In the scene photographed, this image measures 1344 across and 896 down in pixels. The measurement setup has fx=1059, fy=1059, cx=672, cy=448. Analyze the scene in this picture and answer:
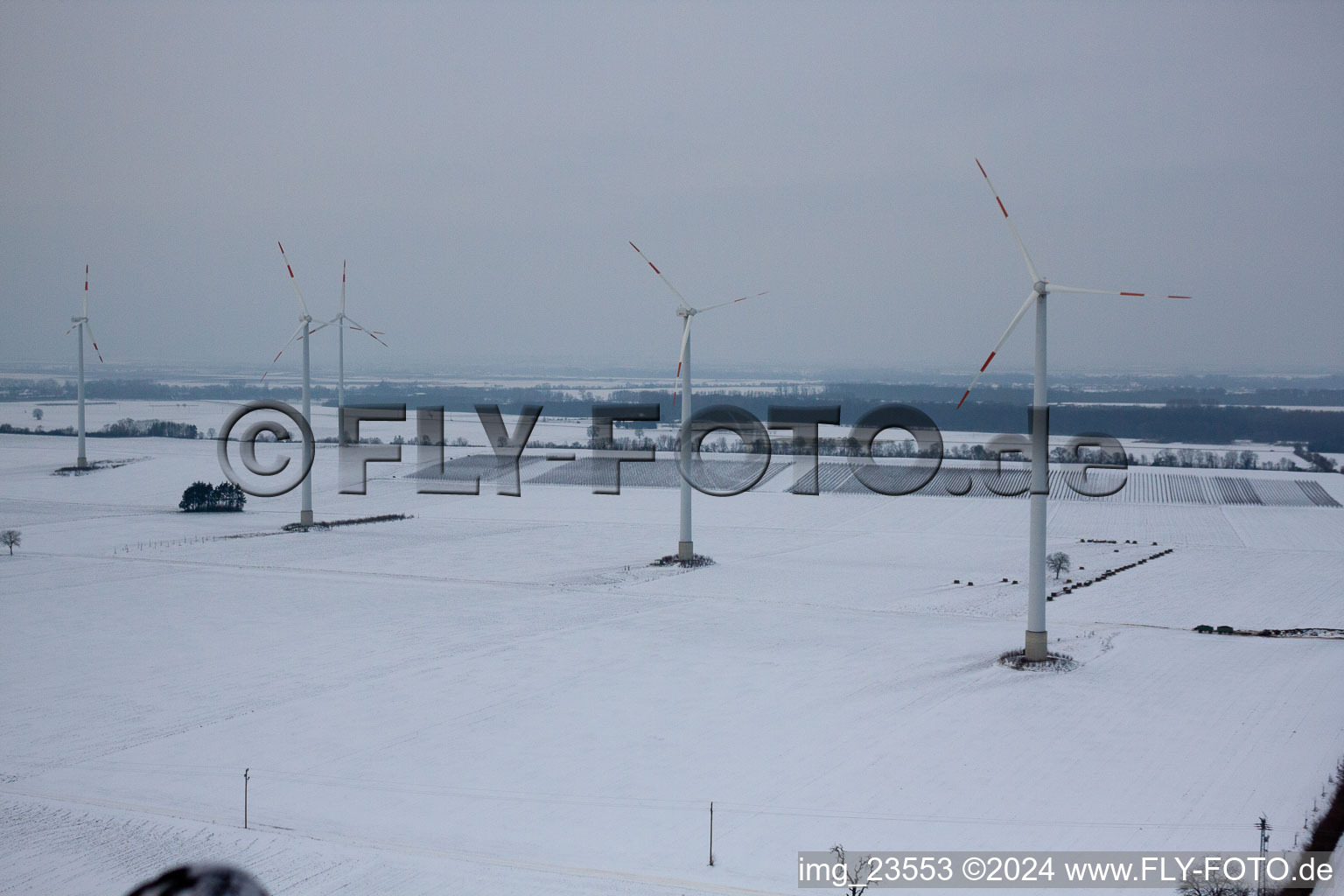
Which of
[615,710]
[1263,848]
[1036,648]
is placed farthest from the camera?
[1036,648]

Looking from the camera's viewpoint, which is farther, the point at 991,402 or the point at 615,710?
the point at 991,402

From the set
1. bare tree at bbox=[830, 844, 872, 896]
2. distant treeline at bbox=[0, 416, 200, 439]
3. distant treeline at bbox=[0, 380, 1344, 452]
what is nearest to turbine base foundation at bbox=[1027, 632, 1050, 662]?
bare tree at bbox=[830, 844, 872, 896]

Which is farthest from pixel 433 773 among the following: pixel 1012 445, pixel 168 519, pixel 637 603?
pixel 1012 445

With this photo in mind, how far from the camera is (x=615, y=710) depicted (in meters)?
22.4

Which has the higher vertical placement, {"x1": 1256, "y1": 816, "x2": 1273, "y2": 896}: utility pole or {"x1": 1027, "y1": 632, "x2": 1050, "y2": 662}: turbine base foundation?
{"x1": 1027, "y1": 632, "x2": 1050, "y2": 662}: turbine base foundation

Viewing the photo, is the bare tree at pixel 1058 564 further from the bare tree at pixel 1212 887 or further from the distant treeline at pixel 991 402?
the bare tree at pixel 1212 887

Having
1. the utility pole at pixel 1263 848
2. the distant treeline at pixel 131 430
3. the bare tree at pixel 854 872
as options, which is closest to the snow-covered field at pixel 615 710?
the utility pole at pixel 1263 848

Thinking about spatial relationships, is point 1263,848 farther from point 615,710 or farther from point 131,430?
point 131,430

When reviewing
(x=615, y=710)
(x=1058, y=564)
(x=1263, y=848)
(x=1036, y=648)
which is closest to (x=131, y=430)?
(x=1058, y=564)

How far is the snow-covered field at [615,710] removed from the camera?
1527 centimetres

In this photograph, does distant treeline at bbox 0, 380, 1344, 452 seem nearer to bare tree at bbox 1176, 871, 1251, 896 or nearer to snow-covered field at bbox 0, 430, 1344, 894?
snow-covered field at bbox 0, 430, 1344, 894

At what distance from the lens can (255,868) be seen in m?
13.9

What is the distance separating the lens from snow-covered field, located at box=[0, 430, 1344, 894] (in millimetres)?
15266

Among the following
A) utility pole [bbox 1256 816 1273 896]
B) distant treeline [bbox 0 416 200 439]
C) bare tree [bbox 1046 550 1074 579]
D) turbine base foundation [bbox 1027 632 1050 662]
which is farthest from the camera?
distant treeline [bbox 0 416 200 439]
